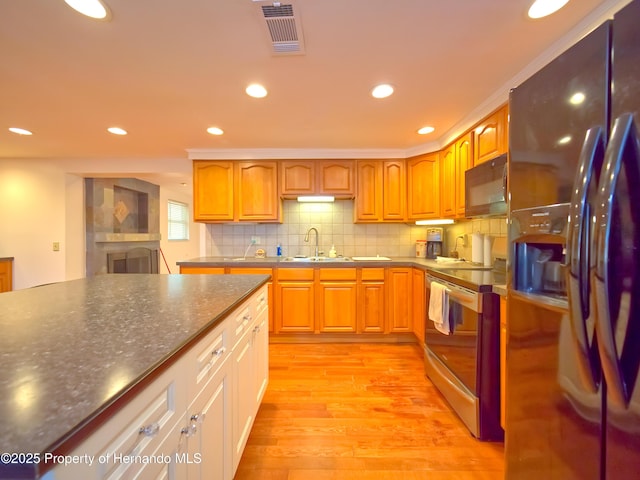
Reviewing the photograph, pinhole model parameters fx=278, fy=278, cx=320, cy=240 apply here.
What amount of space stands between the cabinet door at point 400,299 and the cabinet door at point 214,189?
2035mm

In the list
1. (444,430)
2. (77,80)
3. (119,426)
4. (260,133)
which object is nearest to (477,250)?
(444,430)

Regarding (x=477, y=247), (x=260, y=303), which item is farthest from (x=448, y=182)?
(x=260, y=303)

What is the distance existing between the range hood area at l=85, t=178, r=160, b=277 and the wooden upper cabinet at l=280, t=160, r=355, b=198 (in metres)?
2.99

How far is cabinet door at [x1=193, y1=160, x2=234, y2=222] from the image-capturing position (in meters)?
3.33

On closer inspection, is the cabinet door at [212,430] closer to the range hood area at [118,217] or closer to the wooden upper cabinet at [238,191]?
the wooden upper cabinet at [238,191]

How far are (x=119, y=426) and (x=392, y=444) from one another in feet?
5.04

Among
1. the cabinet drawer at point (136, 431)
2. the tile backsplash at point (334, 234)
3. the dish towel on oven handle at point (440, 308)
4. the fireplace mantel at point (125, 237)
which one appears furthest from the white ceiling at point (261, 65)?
the fireplace mantel at point (125, 237)

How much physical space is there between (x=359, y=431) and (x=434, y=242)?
7.45 feet

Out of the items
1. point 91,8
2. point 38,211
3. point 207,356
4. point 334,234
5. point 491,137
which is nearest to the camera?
point 207,356

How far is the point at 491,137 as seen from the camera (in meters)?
2.11

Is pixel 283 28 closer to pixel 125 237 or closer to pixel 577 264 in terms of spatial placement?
pixel 577 264

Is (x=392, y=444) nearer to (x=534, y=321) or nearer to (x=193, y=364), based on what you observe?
(x=534, y=321)

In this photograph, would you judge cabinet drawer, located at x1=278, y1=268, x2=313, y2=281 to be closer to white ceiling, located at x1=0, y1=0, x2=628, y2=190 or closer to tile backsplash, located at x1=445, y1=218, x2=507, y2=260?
white ceiling, located at x1=0, y1=0, x2=628, y2=190

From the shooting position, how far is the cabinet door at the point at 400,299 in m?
3.05
